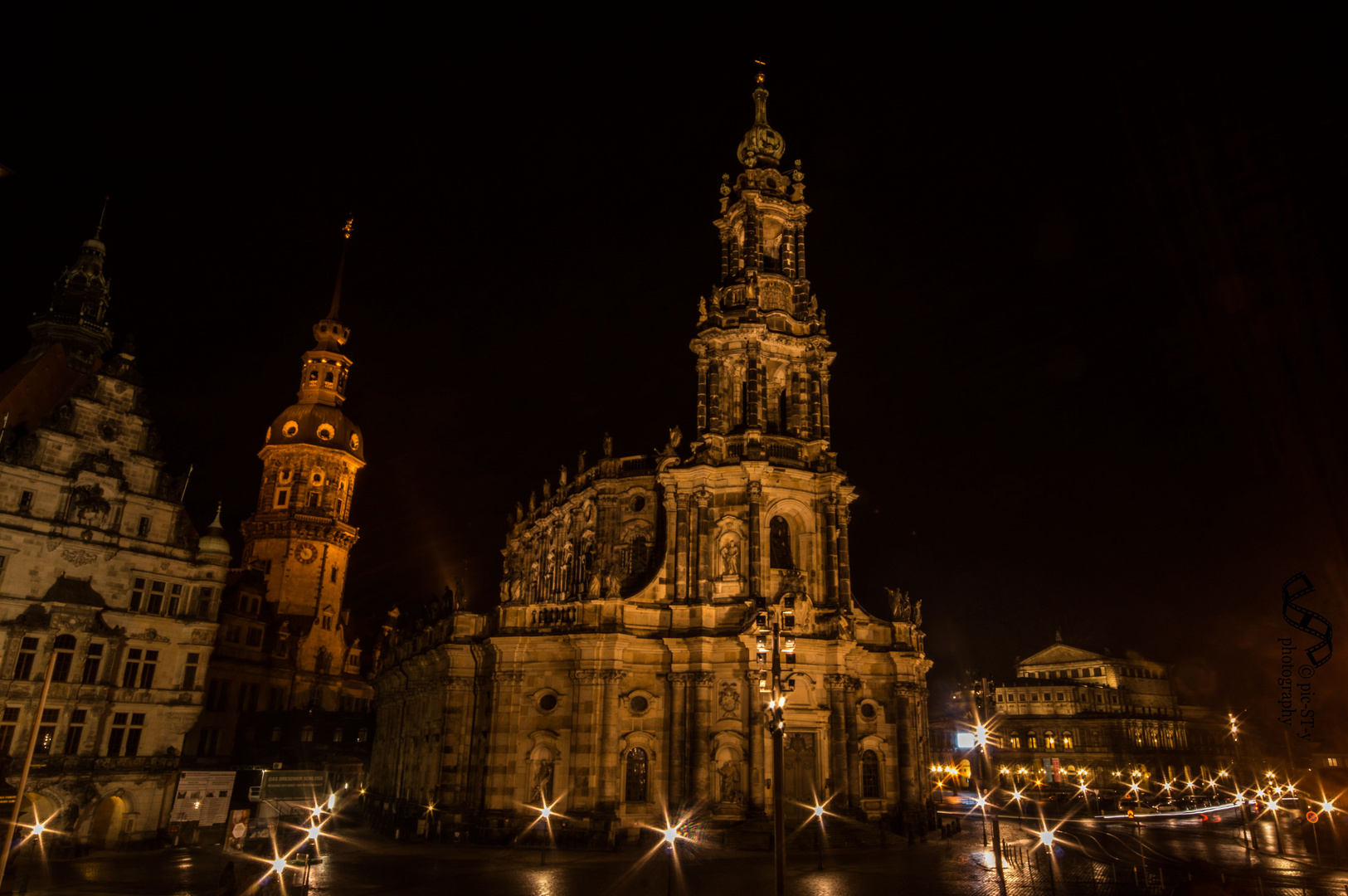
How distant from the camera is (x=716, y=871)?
100 feet

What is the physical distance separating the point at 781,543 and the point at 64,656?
33.6m

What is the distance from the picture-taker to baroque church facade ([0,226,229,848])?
35.9 m

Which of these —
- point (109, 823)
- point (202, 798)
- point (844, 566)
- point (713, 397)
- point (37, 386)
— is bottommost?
point (109, 823)

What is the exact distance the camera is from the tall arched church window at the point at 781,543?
44875 mm

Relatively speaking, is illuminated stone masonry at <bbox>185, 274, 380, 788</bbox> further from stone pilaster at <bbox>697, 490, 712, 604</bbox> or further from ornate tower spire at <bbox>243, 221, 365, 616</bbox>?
stone pilaster at <bbox>697, 490, 712, 604</bbox>

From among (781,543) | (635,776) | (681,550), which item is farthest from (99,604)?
(781,543)

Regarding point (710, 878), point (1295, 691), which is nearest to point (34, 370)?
point (710, 878)

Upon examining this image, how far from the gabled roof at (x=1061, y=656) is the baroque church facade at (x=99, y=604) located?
95.9 m

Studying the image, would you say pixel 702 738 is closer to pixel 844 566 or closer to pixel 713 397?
pixel 844 566

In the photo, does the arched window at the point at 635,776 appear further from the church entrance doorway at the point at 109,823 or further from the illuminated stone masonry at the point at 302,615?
the illuminated stone masonry at the point at 302,615

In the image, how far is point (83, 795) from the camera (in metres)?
36.0

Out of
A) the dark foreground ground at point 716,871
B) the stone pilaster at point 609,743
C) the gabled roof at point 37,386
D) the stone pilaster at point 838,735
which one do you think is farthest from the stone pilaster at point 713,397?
the gabled roof at point 37,386

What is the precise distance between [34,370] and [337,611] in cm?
3676

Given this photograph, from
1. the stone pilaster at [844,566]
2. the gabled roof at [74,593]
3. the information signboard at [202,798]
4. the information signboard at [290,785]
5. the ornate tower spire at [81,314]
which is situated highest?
the ornate tower spire at [81,314]
